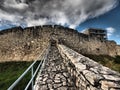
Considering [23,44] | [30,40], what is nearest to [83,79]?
[30,40]

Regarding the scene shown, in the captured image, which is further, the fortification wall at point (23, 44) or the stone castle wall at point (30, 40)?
the stone castle wall at point (30, 40)

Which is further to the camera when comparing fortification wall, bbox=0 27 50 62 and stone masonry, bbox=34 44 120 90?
fortification wall, bbox=0 27 50 62

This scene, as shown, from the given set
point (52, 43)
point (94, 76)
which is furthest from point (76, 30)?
point (94, 76)

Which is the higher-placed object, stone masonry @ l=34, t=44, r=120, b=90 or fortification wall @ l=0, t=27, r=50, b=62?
fortification wall @ l=0, t=27, r=50, b=62

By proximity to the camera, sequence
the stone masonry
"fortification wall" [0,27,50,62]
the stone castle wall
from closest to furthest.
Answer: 1. the stone masonry
2. "fortification wall" [0,27,50,62]
3. the stone castle wall

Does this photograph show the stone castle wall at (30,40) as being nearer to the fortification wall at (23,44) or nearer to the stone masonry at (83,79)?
the fortification wall at (23,44)

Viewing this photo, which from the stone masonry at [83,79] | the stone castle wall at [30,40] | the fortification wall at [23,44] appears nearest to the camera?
the stone masonry at [83,79]

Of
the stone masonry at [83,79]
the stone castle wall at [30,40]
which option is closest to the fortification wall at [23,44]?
the stone castle wall at [30,40]

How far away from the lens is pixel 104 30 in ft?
119

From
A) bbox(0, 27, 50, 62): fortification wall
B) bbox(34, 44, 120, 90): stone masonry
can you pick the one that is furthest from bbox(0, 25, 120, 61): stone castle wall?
bbox(34, 44, 120, 90): stone masonry

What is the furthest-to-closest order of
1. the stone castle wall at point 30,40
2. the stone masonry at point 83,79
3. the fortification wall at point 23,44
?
the stone castle wall at point 30,40
the fortification wall at point 23,44
the stone masonry at point 83,79

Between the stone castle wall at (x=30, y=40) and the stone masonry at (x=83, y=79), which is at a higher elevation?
the stone castle wall at (x=30, y=40)

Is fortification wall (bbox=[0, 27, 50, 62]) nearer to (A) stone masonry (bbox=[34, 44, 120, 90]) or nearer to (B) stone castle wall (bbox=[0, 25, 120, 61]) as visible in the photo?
(B) stone castle wall (bbox=[0, 25, 120, 61])

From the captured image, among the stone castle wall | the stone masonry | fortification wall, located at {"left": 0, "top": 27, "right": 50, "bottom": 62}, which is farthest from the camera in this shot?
the stone castle wall
